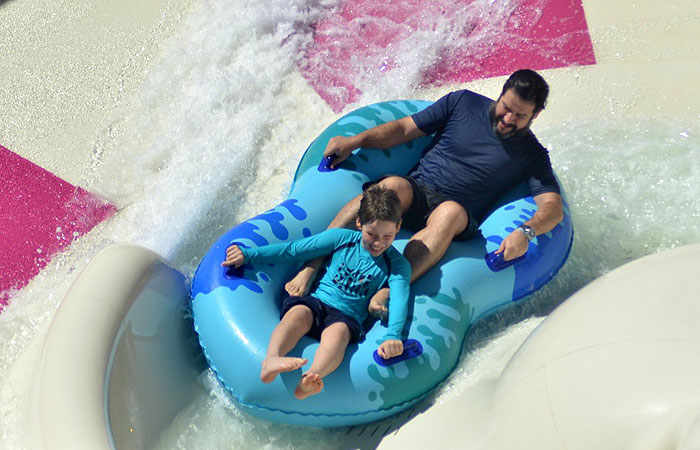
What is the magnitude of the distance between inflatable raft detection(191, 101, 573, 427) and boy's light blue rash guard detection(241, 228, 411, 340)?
0.30 feet

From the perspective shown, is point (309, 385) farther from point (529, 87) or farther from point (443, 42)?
point (443, 42)

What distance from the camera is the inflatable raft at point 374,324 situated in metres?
2.17

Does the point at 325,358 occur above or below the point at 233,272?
below

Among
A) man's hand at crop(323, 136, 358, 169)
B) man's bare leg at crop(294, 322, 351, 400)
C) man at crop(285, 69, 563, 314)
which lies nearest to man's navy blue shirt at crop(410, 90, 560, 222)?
man at crop(285, 69, 563, 314)

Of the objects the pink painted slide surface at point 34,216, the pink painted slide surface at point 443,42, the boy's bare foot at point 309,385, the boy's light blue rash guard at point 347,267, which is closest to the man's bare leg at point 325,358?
the boy's bare foot at point 309,385

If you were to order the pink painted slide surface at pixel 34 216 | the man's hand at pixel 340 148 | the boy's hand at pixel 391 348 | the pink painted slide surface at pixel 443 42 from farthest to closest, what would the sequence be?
the pink painted slide surface at pixel 443 42 < the pink painted slide surface at pixel 34 216 < the man's hand at pixel 340 148 < the boy's hand at pixel 391 348

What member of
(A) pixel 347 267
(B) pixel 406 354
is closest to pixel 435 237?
(A) pixel 347 267

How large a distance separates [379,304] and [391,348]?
20cm

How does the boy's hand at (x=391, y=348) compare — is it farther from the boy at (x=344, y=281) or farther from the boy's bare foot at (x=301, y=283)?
the boy's bare foot at (x=301, y=283)

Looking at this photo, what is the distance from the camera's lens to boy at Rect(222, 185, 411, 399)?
2.15 metres

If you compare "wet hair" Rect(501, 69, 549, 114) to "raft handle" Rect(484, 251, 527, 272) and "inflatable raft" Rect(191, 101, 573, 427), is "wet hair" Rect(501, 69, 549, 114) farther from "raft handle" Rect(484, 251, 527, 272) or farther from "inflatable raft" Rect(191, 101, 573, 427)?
"raft handle" Rect(484, 251, 527, 272)

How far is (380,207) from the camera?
85.2 inches

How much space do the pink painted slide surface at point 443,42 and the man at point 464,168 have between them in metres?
1.05

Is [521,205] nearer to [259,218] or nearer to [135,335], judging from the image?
[259,218]
